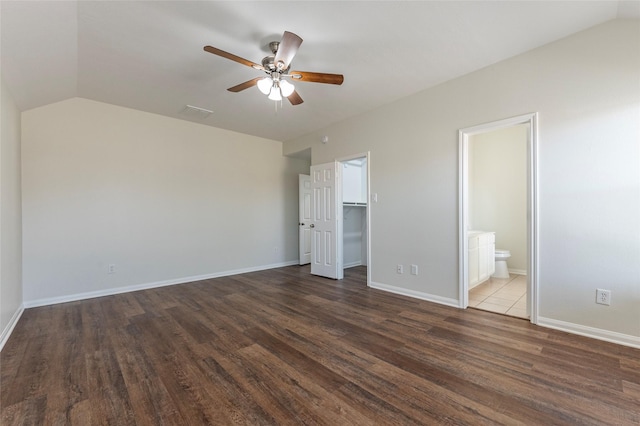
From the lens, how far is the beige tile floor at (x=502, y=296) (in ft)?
10.5

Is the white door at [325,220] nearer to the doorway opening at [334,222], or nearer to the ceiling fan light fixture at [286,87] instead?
the doorway opening at [334,222]

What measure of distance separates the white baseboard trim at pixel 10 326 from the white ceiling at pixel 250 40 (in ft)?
7.99

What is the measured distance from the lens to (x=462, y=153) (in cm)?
326

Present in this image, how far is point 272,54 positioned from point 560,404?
11.4ft

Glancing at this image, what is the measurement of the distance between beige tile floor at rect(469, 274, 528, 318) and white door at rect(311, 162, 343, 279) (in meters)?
2.15

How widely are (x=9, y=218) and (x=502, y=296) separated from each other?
232 inches

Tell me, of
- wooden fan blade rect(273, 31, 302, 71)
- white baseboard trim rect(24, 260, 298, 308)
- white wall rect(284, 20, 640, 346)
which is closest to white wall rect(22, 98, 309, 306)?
white baseboard trim rect(24, 260, 298, 308)

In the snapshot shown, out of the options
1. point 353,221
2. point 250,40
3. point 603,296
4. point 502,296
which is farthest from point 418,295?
point 250,40

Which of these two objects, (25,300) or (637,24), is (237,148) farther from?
(637,24)

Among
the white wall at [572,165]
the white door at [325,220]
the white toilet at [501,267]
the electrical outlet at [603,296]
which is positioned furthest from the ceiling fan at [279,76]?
the white toilet at [501,267]

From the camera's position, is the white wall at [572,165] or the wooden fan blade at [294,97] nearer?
the white wall at [572,165]

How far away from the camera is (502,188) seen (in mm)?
5250

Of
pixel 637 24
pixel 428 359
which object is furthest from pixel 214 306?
pixel 637 24

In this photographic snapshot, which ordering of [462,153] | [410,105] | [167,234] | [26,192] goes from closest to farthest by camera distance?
[462,153]
[26,192]
[410,105]
[167,234]
